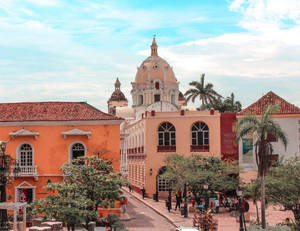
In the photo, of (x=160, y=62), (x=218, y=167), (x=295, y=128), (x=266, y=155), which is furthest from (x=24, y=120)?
(x=160, y=62)

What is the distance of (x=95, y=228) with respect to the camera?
25.3m

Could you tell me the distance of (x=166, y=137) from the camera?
1731 inches

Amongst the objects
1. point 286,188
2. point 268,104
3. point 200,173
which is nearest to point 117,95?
point 268,104

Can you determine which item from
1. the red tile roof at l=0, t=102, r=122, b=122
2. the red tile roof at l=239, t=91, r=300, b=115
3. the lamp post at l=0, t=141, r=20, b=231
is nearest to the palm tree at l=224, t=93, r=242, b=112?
the red tile roof at l=239, t=91, r=300, b=115

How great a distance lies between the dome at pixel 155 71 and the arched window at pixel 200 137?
23539mm

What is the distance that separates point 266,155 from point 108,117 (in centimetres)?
1120

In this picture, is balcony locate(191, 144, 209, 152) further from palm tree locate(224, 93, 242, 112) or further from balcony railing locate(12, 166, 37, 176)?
palm tree locate(224, 93, 242, 112)

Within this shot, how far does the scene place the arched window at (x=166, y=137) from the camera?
144 feet

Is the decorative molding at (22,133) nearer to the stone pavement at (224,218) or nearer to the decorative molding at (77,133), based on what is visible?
the decorative molding at (77,133)

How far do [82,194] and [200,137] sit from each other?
67.5ft

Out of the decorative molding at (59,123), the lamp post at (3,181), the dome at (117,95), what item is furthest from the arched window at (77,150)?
the dome at (117,95)

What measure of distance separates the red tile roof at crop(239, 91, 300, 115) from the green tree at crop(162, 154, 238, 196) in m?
7.75

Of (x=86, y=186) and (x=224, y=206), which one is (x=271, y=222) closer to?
(x=224, y=206)

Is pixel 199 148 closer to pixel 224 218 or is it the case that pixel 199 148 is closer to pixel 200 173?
pixel 200 173
